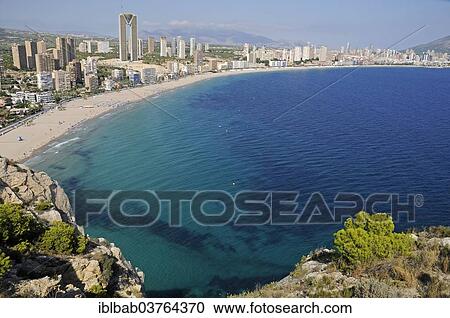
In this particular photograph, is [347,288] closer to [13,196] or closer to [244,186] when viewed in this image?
[13,196]

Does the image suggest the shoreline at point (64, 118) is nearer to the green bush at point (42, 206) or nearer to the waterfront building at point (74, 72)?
the waterfront building at point (74, 72)

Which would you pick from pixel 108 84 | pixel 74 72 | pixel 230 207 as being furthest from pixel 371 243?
pixel 74 72

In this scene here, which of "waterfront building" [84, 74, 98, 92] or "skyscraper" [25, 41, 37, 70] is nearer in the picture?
"skyscraper" [25, 41, 37, 70]

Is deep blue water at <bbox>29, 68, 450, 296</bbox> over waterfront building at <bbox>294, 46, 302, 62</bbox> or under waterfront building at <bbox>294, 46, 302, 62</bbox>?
under

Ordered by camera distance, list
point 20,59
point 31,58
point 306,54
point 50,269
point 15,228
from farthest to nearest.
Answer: point 306,54
point 31,58
point 20,59
point 15,228
point 50,269

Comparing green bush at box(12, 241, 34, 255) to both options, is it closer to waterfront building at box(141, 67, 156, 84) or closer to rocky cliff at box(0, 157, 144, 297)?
rocky cliff at box(0, 157, 144, 297)

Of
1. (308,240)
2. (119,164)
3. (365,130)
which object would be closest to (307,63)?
(365,130)

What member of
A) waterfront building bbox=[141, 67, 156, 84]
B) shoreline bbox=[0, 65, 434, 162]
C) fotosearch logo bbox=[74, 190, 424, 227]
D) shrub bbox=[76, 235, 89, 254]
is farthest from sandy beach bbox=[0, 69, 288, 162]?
shrub bbox=[76, 235, 89, 254]

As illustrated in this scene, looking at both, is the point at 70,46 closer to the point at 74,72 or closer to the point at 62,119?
the point at 62,119
